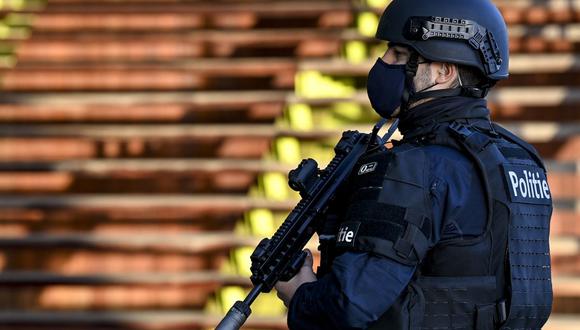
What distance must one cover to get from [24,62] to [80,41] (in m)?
0.36

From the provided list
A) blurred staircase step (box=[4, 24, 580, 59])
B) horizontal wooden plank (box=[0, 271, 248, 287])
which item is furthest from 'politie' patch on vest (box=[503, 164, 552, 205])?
blurred staircase step (box=[4, 24, 580, 59])

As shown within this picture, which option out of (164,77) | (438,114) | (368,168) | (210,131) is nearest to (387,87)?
(438,114)

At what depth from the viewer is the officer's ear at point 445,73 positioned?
288cm

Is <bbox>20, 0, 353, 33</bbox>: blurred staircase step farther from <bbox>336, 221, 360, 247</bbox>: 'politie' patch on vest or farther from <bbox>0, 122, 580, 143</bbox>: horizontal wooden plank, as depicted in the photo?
<bbox>336, 221, 360, 247</bbox>: 'politie' patch on vest

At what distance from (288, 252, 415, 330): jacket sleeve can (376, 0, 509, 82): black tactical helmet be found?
1.82 ft

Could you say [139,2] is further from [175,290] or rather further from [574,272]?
[574,272]

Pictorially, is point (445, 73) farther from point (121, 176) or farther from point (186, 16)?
point (186, 16)

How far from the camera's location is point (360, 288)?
2.59 m

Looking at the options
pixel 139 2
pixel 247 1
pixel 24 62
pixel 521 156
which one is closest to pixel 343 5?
pixel 247 1

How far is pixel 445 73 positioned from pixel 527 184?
336 mm

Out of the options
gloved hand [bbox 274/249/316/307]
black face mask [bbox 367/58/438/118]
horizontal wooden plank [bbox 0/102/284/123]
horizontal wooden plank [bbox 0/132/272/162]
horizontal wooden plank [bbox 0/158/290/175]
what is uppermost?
black face mask [bbox 367/58/438/118]

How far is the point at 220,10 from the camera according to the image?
7.32 m

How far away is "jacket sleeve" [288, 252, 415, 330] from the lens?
259cm

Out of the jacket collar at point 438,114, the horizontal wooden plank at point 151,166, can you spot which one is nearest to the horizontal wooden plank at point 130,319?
the horizontal wooden plank at point 151,166
